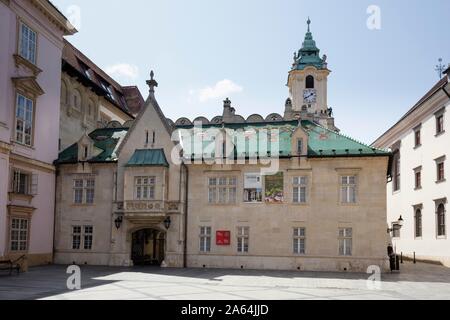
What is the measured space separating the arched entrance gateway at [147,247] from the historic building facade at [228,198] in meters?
0.79

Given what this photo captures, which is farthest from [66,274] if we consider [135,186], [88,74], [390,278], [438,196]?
[438,196]

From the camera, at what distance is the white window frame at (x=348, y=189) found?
33125mm

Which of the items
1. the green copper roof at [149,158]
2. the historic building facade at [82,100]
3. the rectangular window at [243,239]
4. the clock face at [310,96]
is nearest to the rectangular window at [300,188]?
the rectangular window at [243,239]

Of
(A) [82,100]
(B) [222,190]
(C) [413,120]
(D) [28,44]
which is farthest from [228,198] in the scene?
(C) [413,120]

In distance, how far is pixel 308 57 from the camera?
9638cm

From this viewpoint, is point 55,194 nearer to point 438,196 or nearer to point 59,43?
point 59,43

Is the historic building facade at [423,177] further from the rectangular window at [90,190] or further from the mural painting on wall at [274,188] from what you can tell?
the rectangular window at [90,190]

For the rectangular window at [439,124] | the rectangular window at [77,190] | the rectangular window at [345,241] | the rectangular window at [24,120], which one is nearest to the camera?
the rectangular window at [24,120]

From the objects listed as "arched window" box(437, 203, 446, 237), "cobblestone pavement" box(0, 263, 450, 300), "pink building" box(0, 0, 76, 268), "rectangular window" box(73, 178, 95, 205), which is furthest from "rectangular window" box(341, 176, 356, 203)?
"pink building" box(0, 0, 76, 268)

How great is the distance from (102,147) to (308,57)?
2576 inches

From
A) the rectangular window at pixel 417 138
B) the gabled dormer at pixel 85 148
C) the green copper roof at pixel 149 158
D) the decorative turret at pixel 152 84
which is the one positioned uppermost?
the decorative turret at pixel 152 84

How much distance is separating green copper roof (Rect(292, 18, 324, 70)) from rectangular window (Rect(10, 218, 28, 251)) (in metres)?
69.0
